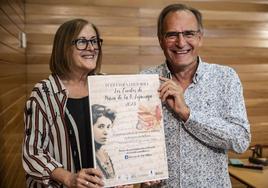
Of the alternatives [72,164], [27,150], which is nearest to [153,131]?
[72,164]

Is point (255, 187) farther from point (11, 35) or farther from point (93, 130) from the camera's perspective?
point (11, 35)

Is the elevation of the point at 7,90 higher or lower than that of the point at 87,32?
lower

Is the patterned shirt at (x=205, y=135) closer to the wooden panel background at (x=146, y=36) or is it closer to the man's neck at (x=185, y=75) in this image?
the man's neck at (x=185, y=75)

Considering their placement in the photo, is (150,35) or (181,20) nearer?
(181,20)

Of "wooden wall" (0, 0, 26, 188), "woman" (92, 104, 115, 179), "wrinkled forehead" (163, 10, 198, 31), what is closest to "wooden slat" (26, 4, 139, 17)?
"wooden wall" (0, 0, 26, 188)

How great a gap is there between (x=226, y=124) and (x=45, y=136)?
2.51ft

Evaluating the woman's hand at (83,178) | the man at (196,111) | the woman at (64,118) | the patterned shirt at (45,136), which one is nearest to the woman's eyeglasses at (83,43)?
the woman at (64,118)

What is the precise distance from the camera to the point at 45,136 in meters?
1.31

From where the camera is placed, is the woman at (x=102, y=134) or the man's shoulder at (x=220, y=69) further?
the man's shoulder at (x=220, y=69)

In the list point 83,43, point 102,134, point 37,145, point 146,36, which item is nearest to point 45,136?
point 37,145

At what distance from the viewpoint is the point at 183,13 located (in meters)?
1.40

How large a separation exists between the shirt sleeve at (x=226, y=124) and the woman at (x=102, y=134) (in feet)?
1.10

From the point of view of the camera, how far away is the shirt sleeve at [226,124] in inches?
50.8

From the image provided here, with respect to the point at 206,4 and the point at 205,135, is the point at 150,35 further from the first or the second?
the point at 205,135
